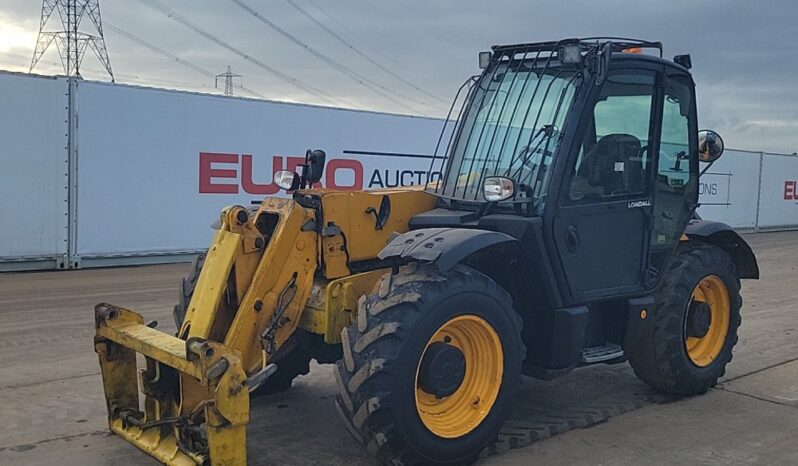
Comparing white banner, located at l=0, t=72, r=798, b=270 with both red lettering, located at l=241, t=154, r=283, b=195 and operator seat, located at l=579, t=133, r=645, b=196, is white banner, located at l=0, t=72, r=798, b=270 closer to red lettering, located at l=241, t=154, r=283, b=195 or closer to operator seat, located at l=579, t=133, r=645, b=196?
red lettering, located at l=241, t=154, r=283, b=195

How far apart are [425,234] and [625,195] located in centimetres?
165

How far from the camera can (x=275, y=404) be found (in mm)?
5574

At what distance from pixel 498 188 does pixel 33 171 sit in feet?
29.8

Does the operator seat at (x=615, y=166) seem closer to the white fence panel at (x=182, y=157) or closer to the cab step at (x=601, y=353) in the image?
the cab step at (x=601, y=353)

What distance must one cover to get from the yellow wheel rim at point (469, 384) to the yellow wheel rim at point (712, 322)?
2256 mm

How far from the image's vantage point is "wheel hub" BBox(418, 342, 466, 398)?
4285 mm

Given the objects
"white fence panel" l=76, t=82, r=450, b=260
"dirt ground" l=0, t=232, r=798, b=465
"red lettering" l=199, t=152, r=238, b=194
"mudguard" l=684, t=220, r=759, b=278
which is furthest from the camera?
"red lettering" l=199, t=152, r=238, b=194

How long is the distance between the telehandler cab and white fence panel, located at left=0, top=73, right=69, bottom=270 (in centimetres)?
742

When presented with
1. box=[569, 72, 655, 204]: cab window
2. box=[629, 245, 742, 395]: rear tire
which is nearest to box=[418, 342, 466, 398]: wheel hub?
box=[569, 72, 655, 204]: cab window

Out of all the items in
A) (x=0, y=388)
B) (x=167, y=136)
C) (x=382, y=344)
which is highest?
(x=167, y=136)

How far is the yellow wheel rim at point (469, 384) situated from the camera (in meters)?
4.40

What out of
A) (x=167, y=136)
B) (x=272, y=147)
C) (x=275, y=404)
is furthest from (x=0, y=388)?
(x=272, y=147)

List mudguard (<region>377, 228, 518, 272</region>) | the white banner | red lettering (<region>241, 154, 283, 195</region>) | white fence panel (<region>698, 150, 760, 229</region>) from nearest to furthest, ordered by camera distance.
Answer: mudguard (<region>377, 228, 518, 272</region>)
the white banner
red lettering (<region>241, 154, 283, 195</region>)
white fence panel (<region>698, 150, 760, 229</region>)

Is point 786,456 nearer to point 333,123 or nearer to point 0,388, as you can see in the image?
point 0,388
